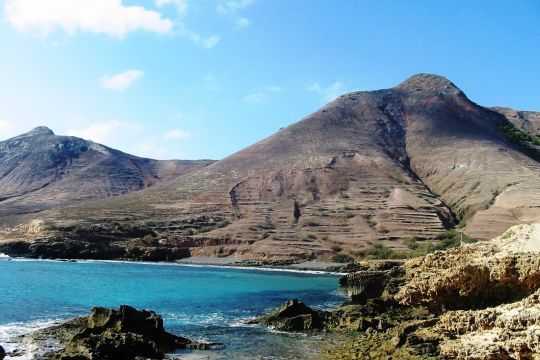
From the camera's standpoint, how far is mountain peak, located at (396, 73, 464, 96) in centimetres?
18050

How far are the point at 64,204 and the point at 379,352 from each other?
136 metres

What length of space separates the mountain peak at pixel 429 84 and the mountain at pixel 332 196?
1053cm

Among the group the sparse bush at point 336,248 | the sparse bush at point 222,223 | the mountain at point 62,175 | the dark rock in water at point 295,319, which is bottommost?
the dark rock in water at point 295,319

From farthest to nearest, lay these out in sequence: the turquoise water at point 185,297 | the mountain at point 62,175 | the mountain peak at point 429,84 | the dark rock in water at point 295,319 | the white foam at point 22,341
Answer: the mountain peak at point 429,84, the mountain at point 62,175, the dark rock in water at point 295,319, the turquoise water at point 185,297, the white foam at point 22,341

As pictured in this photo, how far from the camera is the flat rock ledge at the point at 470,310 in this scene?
1398 cm

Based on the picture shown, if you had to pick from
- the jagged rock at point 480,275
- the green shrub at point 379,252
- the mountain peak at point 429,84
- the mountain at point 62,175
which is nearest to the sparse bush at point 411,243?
the green shrub at point 379,252

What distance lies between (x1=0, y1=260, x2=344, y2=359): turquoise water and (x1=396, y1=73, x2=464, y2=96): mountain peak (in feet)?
423

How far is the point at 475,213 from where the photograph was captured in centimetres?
9950

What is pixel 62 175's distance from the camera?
572 feet

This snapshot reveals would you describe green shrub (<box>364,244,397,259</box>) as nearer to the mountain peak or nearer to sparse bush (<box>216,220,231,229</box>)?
sparse bush (<box>216,220,231,229</box>)

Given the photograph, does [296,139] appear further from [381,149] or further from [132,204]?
[132,204]

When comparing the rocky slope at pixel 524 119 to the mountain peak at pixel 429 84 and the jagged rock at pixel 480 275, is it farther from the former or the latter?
the jagged rock at pixel 480 275

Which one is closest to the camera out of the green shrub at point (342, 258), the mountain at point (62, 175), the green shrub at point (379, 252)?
the green shrub at point (379, 252)

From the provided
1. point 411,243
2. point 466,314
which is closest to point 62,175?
point 411,243
